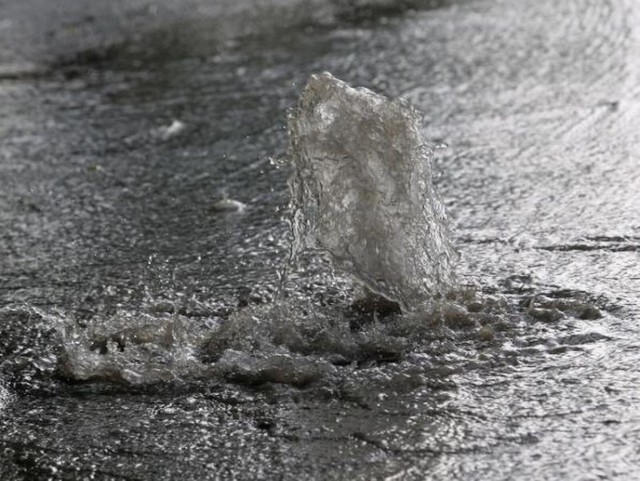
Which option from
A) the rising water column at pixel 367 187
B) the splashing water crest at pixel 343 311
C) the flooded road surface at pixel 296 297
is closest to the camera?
the flooded road surface at pixel 296 297

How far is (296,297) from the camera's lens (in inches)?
119

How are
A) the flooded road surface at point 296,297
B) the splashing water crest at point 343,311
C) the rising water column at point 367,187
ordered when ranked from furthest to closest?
the rising water column at point 367,187, the splashing water crest at point 343,311, the flooded road surface at point 296,297

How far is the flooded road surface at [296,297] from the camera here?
229 cm

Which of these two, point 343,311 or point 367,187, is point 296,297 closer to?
point 343,311

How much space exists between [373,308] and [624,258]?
717 mm

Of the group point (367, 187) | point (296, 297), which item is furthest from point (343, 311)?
point (367, 187)

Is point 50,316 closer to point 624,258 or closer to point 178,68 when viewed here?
point 624,258

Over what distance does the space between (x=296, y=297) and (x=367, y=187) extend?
1.12 feet

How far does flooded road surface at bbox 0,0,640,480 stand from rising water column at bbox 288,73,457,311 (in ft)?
0.30

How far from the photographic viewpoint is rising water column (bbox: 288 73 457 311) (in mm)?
2959

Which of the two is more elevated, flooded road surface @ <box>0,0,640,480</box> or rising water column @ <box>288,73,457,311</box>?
rising water column @ <box>288,73,457,311</box>

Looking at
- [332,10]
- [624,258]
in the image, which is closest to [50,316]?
[624,258]

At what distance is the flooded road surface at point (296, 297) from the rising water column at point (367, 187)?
0.30ft

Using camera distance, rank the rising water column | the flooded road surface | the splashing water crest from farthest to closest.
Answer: the rising water column < the splashing water crest < the flooded road surface
